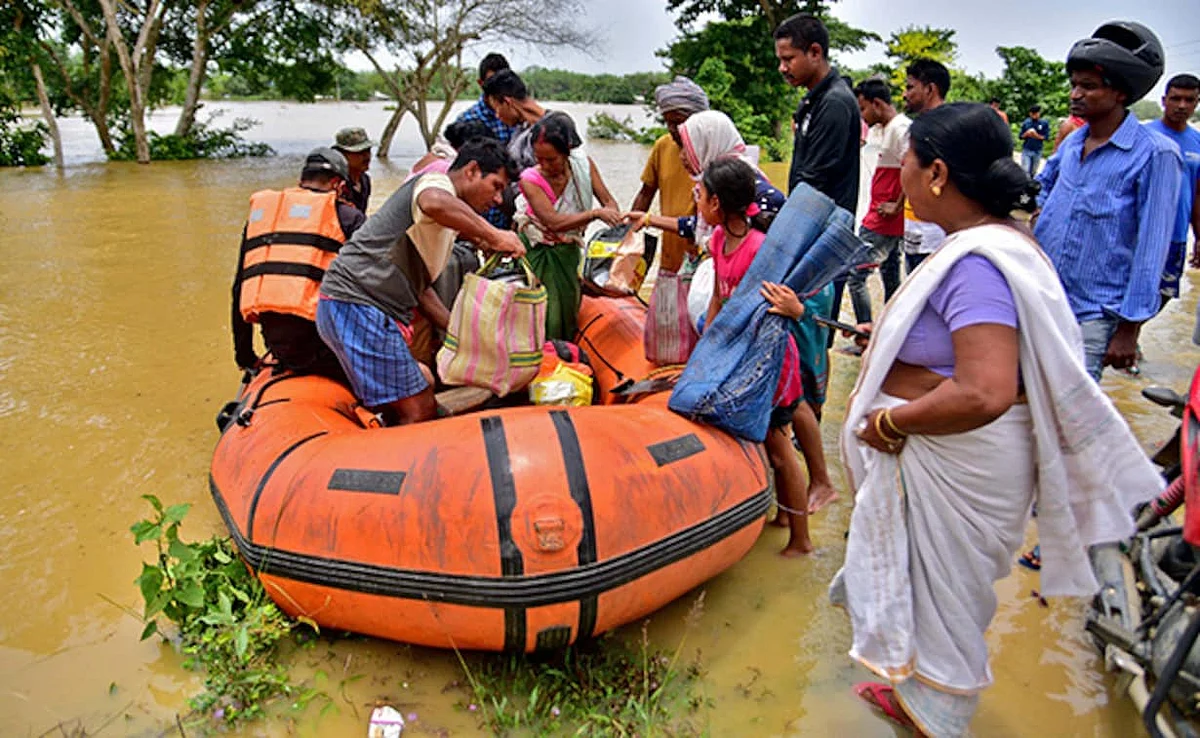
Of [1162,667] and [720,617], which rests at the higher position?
[1162,667]

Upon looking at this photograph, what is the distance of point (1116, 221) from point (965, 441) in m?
1.56

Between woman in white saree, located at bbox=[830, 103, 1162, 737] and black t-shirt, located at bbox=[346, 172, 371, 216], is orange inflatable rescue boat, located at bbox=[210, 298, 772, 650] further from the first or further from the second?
black t-shirt, located at bbox=[346, 172, 371, 216]

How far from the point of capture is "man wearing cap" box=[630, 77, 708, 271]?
13.7ft

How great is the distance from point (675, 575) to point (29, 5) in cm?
1958

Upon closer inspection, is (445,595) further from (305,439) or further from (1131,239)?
(1131,239)

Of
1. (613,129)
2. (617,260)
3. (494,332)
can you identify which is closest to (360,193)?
(617,260)

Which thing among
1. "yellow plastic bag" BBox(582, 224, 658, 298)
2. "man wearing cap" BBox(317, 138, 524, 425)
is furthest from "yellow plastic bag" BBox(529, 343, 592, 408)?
"yellow plastic bag" BBox(582, 224, 658, 298)

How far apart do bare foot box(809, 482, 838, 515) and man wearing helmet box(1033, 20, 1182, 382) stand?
1105 millimetres

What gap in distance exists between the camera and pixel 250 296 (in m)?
3.59

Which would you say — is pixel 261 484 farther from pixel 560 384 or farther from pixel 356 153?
pixel 356 153

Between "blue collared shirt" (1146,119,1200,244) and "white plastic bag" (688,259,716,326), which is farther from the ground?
"blue collared shirt" (1146,119,1200,244)

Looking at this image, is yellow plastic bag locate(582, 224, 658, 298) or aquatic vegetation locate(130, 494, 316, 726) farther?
yellow plastic bag locate(582, 224, 658, 298)

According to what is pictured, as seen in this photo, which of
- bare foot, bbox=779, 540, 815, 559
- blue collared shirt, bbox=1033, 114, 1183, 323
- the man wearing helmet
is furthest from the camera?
bare foot, bbox=779, 540, 815, 559

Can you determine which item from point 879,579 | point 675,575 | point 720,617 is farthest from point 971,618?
point 720,617
